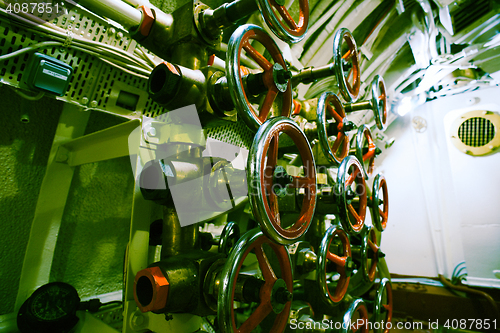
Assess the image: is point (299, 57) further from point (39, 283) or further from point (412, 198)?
point (412, 198)

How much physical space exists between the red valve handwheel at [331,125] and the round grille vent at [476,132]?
1.79 m

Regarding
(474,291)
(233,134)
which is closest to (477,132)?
(474,291)

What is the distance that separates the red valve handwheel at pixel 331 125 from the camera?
2.91ft

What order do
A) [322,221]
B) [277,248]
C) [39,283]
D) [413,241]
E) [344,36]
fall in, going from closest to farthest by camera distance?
[277,248]
[39,283]
[344,36]
[322,221]
[413,241]

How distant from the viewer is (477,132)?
212cm

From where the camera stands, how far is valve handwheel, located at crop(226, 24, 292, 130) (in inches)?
19.5

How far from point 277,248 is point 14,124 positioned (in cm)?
83

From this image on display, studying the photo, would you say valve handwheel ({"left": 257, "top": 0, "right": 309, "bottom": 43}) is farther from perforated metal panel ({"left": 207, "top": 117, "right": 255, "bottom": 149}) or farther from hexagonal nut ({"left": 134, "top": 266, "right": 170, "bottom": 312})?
hexagonal nut ({"left": 134, "top": 266, "right": 170, "bottom": 312})

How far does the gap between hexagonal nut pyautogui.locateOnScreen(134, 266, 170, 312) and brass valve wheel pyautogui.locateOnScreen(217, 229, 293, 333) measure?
12 cm

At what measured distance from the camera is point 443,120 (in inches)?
89.5

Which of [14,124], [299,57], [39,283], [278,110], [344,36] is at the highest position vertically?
[299,57]

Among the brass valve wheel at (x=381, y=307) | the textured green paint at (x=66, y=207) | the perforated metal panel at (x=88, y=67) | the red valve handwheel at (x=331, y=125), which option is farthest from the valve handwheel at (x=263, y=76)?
the brass valve wheel at (x=381, y=307)

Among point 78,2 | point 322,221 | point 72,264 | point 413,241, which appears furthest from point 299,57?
point 413,241

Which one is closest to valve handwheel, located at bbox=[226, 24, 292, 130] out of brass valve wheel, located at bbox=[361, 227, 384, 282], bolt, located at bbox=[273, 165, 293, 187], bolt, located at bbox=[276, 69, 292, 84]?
bolt, located at bbox=[276, 69, 292, 84]
